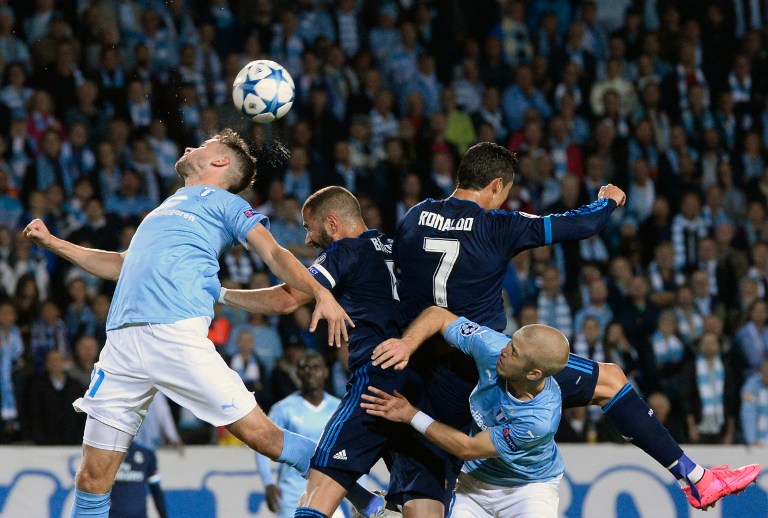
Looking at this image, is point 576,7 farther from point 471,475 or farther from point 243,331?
point 471,475

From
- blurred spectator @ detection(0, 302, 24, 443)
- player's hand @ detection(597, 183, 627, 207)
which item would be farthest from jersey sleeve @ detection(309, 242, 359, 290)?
blurred spectator @ detection(0, 302, 24, 443)

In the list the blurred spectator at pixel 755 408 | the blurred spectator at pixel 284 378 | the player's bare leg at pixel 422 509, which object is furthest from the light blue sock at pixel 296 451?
the blurred spectator at pixel 755 408

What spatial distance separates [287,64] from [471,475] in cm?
808

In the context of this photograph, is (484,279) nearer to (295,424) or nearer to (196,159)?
(196,159)

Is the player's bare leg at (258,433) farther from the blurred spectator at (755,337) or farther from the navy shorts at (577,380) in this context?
the blurred spectator at (755,337)

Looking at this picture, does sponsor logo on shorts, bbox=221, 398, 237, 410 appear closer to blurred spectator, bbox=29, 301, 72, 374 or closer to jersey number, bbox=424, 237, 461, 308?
jersey number, bbox=424, 237, 461, 308

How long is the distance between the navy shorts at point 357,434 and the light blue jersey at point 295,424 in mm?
2605

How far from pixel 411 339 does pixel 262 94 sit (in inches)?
84.3

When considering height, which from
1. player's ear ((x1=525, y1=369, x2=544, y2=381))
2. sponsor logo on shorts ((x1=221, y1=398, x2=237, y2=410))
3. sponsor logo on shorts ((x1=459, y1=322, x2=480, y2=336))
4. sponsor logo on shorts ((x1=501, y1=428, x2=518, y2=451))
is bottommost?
sponsor logo on shorts ((x1=501, y1=428, x2=518, y2=451))

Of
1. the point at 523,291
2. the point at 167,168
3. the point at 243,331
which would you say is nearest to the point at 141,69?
the point at 167,168

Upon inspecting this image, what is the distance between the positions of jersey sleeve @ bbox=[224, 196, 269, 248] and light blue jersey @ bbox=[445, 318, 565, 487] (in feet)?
3.87

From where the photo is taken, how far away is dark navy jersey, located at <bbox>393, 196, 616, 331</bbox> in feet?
20.8

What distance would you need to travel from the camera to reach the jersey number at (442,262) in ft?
20.9

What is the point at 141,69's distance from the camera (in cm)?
1296
